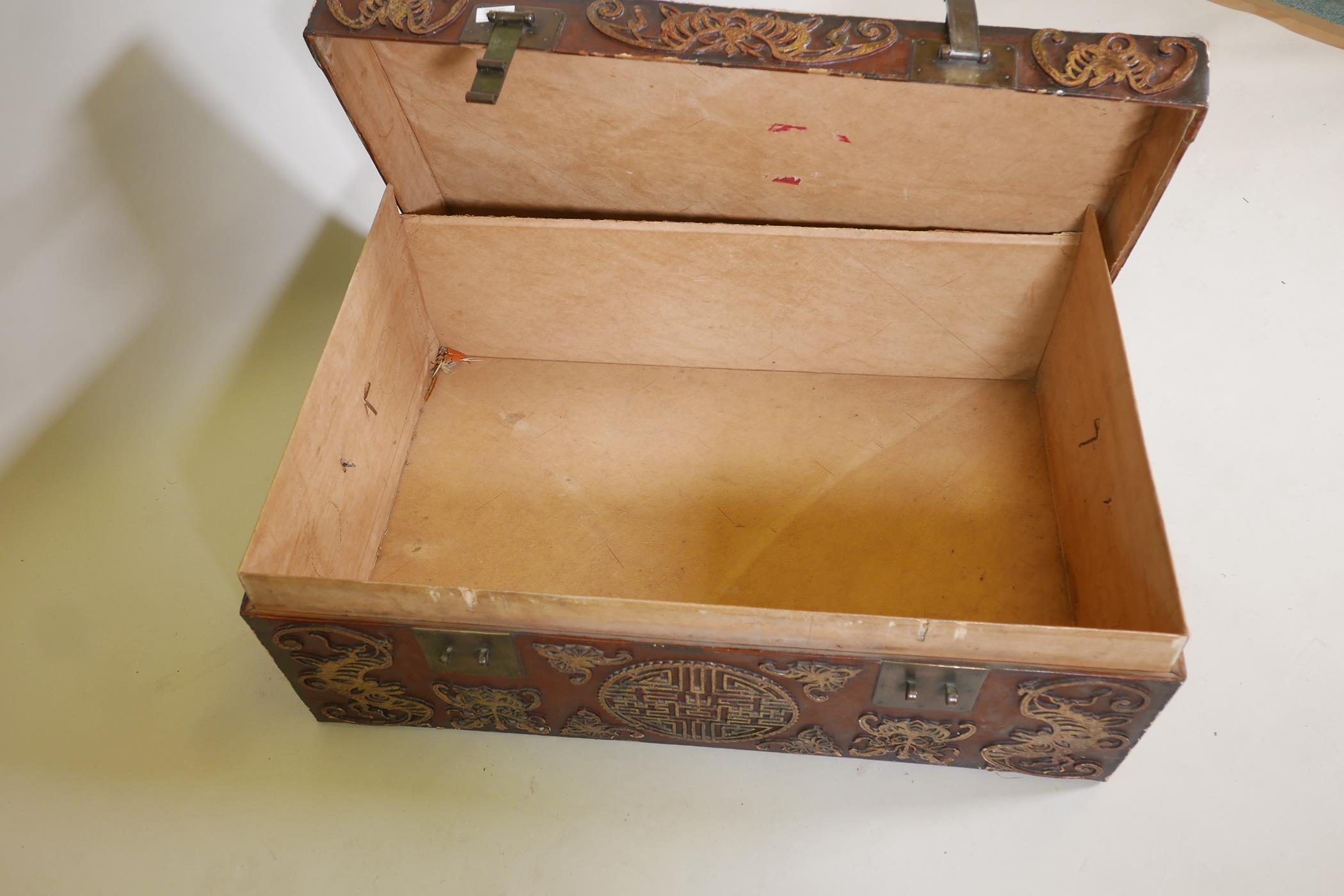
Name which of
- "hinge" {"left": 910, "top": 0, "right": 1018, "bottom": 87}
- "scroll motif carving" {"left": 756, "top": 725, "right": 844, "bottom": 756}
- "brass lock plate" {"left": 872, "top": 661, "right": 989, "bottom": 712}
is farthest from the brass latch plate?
"scroll motif carving" {"left": 756, "top": 725, "right": 844, "bottom": 756}

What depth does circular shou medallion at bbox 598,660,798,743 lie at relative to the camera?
1331 millimetres

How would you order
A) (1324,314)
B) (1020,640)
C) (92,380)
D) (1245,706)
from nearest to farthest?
(1020,640), (1245,706), (92,380), (1324,314)

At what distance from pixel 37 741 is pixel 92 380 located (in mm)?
623

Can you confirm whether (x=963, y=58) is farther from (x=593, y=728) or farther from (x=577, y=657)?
(x=593, y=728)

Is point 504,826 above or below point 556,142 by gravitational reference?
below

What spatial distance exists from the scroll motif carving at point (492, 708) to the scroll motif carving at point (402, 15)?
86 centimetres

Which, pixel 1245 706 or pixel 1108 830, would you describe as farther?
pixel 1245 706

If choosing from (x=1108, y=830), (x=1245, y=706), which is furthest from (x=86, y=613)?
(x=1245, y=706)

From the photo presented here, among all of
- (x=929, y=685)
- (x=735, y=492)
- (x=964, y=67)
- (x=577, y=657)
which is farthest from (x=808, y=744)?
(x=964, y=67)

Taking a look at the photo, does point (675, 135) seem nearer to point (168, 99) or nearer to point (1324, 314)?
point (168, 99)

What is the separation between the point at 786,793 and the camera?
149 centimetres

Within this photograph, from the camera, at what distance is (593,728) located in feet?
4.92

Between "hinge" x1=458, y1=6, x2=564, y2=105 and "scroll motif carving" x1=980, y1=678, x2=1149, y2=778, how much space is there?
3.26 ft

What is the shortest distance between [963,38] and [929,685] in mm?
799
